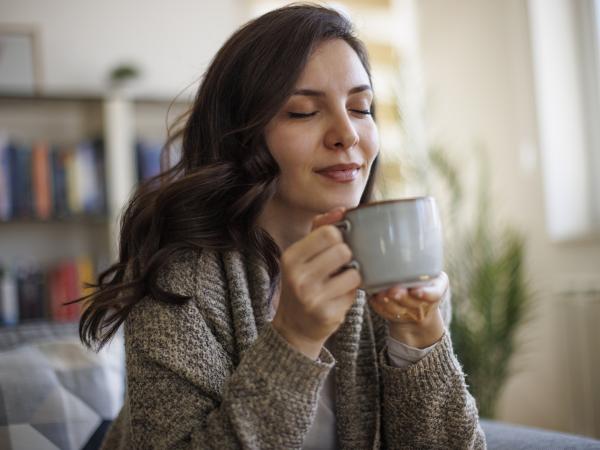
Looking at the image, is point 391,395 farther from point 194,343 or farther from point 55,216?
point 55,216

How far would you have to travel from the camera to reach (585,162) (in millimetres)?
2572

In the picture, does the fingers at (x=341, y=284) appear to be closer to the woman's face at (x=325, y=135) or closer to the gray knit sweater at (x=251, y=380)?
the gray knit sweater at (x=251, y=380)

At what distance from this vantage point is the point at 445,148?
3.10 m

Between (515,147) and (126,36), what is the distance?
2.05 meters

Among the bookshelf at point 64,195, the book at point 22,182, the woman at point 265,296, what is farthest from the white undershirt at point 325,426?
the book at point 22,182

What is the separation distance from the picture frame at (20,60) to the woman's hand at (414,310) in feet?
9.03

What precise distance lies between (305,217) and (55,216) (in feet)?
7.21

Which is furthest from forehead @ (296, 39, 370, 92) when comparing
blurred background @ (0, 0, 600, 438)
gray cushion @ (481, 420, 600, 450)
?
blurred background @ (0, 0, 600, 438)

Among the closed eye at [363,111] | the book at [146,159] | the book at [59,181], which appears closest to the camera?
the closed eye at [363,111]

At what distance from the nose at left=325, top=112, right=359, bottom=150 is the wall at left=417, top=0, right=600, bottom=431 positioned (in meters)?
1.67

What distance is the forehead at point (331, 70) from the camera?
3.22 ft

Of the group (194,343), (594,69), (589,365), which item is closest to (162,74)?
(594,69)

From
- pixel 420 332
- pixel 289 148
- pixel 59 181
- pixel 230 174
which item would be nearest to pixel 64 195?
Answer: pixel 59 181

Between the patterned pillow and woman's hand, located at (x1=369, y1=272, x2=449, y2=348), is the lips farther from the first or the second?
the patterned pillow
